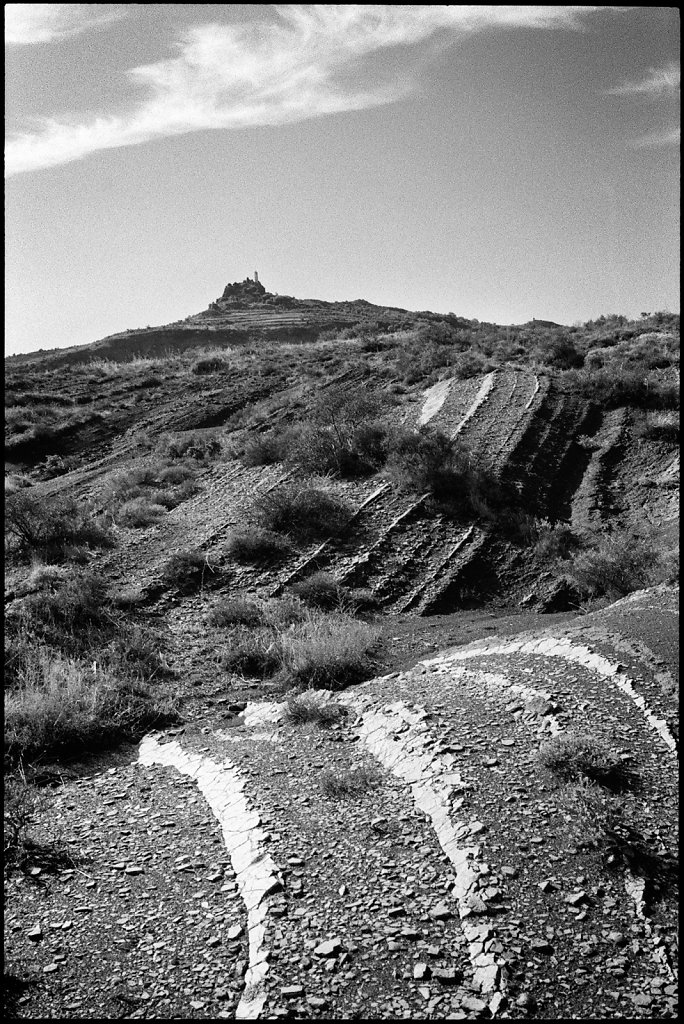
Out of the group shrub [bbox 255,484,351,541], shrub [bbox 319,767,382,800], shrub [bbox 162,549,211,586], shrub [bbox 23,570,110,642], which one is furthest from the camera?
shrub [bbox 255,484,351,541]

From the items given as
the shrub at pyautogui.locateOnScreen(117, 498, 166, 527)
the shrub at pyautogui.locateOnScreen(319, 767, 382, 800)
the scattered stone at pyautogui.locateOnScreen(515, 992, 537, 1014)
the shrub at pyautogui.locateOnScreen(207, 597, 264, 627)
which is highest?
the shrub at pyautogui.locateOnScreen(117, 498, 166, 527)

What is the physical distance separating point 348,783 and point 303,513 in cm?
761

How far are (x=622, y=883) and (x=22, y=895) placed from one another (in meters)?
3.69

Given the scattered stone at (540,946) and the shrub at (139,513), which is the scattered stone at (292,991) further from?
the shrub at (139,513)

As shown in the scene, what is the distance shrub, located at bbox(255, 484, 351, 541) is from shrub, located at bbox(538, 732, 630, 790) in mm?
7433

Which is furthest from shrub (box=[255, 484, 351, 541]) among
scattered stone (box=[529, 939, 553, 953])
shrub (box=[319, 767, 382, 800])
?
scattered stone (box=[529, 939, 553, 953])

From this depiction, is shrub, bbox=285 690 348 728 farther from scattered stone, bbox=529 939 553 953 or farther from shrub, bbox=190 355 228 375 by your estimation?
shrub, bbox=190 355 228 375

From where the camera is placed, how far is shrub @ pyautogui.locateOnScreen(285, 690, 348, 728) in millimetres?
7031

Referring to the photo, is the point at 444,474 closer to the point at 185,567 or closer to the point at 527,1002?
the point at 185,567

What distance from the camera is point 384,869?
15.2ft

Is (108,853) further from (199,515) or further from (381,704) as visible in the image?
(199,515)

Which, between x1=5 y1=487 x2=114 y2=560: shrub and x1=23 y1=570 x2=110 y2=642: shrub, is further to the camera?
x1=5 y1=487 x2=114 y2=560: shrub

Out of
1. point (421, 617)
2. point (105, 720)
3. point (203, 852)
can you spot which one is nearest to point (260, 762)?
point (203, 852)

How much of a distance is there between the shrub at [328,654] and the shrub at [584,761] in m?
3.24
